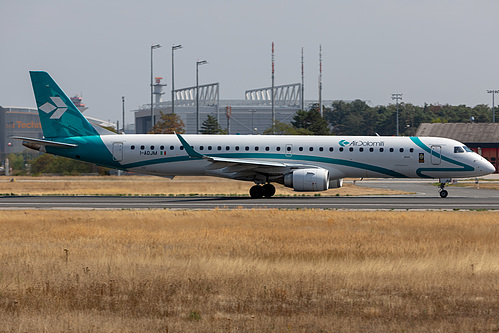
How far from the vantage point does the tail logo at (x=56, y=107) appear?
41.2 m

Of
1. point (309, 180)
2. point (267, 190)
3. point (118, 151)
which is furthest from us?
point (118, 151)

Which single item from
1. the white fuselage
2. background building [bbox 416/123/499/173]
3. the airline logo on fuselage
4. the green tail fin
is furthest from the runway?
background building [bbox 416/123/499/173]

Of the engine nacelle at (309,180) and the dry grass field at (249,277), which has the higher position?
the engine nacelle at (309,180)

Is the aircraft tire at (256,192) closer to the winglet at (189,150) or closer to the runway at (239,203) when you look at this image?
the runway at (239,203)

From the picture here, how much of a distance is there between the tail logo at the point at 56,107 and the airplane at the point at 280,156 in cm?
203

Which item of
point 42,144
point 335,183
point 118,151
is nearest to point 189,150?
point 118,151

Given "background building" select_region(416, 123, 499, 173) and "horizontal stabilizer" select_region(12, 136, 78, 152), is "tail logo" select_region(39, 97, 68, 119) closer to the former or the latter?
"horizontal stabilizer" select_region(12, 136, 78, 152)

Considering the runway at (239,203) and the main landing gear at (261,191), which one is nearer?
the runway at (239,203)

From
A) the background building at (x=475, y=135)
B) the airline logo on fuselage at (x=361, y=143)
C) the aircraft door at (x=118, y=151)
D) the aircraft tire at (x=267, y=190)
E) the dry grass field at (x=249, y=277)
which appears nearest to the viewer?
the dry grass field at (x=249, y=277)

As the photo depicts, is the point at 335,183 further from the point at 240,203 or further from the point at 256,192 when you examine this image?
the point at 240,203

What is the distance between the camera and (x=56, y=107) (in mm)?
41344

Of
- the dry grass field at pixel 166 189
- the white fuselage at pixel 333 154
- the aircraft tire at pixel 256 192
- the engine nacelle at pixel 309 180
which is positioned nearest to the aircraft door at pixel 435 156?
the white fuselage at pixel 333 154

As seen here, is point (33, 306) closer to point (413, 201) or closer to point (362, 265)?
point (362, 265)

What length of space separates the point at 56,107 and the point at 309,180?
50.8 feet
